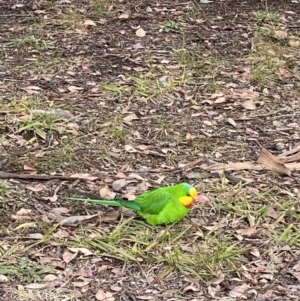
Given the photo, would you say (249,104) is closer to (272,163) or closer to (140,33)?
(272,163)

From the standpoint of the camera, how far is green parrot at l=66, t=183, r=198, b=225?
3.14 meters

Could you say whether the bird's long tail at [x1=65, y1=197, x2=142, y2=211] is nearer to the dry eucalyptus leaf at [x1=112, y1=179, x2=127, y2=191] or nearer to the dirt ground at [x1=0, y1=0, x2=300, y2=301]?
the dirt ground at [x1=0, y1=0, x2=300, y2=301]

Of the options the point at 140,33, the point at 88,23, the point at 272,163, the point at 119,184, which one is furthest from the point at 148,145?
the point at 88,23

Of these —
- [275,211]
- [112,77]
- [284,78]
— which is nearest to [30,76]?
[112,77]

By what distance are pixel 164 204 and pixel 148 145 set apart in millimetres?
827

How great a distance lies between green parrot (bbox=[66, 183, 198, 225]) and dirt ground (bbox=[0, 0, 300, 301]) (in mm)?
65

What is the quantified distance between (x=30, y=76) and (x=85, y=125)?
0.74 m

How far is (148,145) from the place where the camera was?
3.91m

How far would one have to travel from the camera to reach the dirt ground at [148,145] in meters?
2.95

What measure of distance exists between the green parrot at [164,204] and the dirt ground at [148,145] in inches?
2.6

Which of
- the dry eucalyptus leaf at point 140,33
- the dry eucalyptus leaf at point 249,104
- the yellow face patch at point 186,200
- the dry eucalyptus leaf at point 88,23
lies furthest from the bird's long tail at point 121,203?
the dry eucalyptus leaf at point 88,23

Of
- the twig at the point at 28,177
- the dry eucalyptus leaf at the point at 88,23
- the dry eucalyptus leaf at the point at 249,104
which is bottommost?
the dry eucalyptus leaf at the point at 249,104

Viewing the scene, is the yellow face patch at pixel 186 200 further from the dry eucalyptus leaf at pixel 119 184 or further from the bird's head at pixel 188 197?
the dry eucalyptus leaf at pixel 119 184

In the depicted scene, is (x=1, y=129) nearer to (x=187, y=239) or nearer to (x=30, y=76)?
(x=30, y=76)
